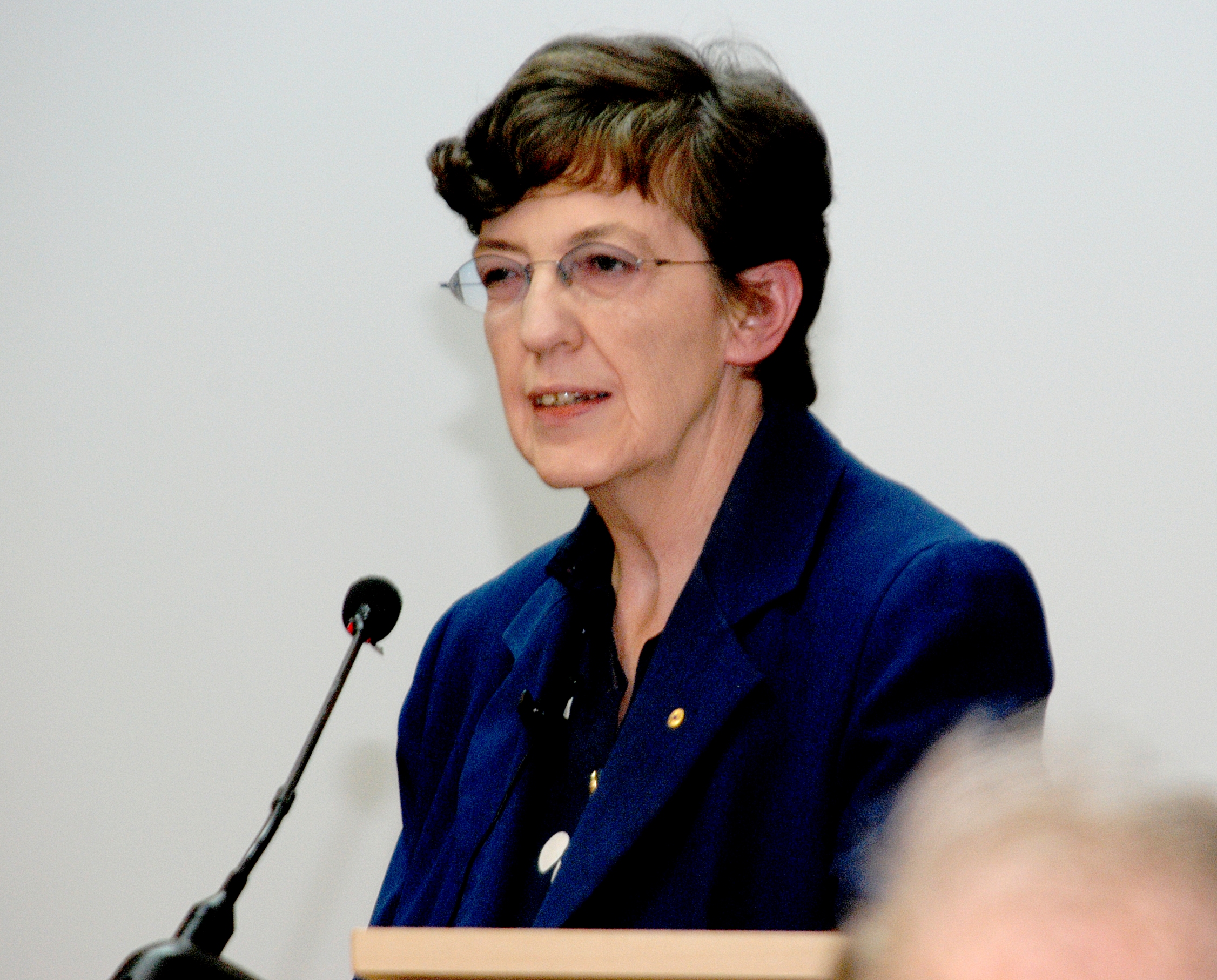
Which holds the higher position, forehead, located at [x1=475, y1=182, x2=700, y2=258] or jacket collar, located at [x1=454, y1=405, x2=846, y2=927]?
forehead, located at [x1=475, y1=182, x2=700, y2=258]

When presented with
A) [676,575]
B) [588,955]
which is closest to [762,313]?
[676,575]

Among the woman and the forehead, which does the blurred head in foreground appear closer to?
the woman

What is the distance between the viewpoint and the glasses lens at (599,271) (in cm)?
158

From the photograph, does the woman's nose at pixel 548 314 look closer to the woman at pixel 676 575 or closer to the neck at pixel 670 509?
the woman at pixel 676 575

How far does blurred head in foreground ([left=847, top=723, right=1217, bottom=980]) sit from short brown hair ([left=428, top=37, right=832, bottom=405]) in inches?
46.2

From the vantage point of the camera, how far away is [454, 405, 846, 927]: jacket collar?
1380mm

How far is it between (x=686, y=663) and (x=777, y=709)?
11cm

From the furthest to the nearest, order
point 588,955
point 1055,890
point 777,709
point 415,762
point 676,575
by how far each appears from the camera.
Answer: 1. point 415,762
2. point 676,575
3. point 777,709
4. point 588,955
5. point 1055,890

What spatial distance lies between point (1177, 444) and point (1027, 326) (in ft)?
0.96

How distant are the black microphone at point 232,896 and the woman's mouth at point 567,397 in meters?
0.28

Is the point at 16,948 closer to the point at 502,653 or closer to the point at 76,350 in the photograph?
the point at 76,350

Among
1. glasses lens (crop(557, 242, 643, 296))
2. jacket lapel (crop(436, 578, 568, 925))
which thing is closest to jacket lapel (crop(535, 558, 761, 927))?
jacket lapel (crop(436, 578, 568, 925))

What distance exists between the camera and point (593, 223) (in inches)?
61.8

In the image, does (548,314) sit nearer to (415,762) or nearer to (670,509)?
(670,509)
